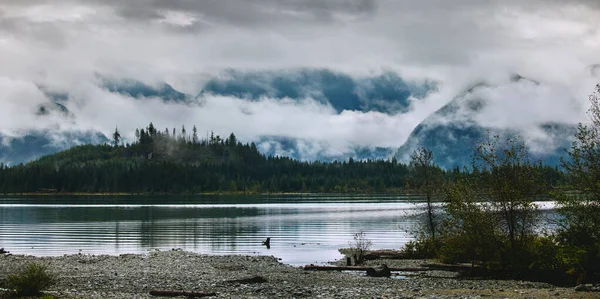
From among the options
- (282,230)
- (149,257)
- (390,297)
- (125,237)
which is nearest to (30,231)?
(125,237)

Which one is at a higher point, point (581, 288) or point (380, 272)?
point (380, 272)

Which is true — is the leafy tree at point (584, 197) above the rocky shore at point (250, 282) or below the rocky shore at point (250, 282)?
above

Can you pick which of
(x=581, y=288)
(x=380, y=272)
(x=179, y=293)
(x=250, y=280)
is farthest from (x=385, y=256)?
(x=179, y=293)

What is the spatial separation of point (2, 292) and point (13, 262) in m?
28.7

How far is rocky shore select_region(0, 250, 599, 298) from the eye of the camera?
39.9 metres

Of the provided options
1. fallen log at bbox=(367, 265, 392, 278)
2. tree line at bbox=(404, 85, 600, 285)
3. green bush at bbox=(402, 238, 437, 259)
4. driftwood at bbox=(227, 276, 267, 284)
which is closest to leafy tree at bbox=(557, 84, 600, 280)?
tree line at bbox=(404, 85, 600, 285)

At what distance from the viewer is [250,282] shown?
47.3m

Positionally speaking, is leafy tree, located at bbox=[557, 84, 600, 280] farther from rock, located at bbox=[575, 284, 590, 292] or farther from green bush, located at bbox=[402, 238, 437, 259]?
green bush, located at bbox=[402, 238, 437, 259]

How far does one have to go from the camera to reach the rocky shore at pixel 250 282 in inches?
1571

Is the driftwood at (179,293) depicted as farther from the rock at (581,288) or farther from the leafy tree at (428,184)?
the leafy tree at (428,184)

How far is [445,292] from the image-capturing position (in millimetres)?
41031

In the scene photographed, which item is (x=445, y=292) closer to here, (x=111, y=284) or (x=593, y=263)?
(x=593, y=263)

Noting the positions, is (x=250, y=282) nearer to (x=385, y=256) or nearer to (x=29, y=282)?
(x=29, y=282)

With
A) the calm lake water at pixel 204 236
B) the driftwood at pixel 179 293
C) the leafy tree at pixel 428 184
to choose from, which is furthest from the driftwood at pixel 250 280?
the leafy tree at pixel 428 184
